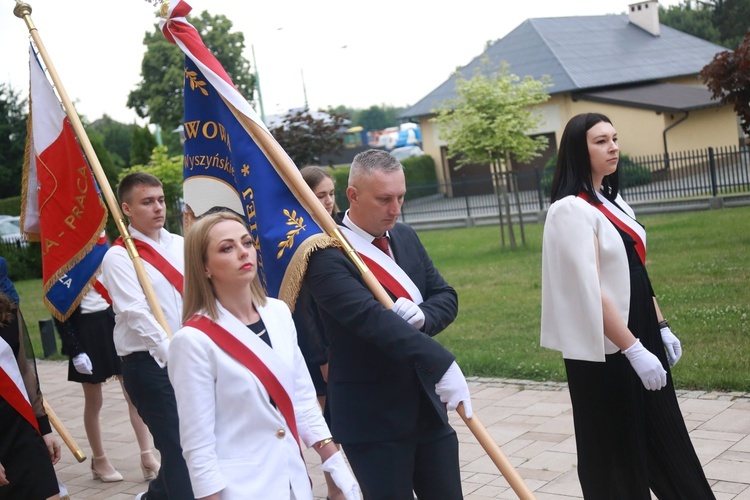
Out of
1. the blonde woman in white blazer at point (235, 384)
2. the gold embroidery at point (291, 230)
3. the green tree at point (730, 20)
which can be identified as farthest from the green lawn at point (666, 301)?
the green tree at point (730, 20)

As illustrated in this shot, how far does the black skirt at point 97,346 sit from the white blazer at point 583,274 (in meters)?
4.27

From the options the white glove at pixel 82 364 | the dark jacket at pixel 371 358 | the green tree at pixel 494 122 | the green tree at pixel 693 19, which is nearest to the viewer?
the dark jacket at pixel 371 358

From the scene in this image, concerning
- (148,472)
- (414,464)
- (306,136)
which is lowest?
(148,472)

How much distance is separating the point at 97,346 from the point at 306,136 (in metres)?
→ 11.6

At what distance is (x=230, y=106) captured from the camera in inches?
187

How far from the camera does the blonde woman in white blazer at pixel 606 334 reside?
412cm

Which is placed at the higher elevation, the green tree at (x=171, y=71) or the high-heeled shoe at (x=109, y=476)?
the green tree at (x=171, y=71)

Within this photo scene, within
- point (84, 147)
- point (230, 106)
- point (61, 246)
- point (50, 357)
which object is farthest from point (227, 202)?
point (50, 357)

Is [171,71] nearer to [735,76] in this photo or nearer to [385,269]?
[735,76]

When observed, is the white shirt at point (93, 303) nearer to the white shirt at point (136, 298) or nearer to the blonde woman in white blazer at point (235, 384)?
the white shirt at point (136, 298)

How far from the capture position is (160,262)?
5.55 meters

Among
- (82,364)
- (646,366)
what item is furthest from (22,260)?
(646,366)

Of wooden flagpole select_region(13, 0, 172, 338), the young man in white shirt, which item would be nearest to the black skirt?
wooden flagpole select_region(13, 0, 172, 338)

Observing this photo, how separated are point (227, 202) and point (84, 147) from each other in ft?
4.51
